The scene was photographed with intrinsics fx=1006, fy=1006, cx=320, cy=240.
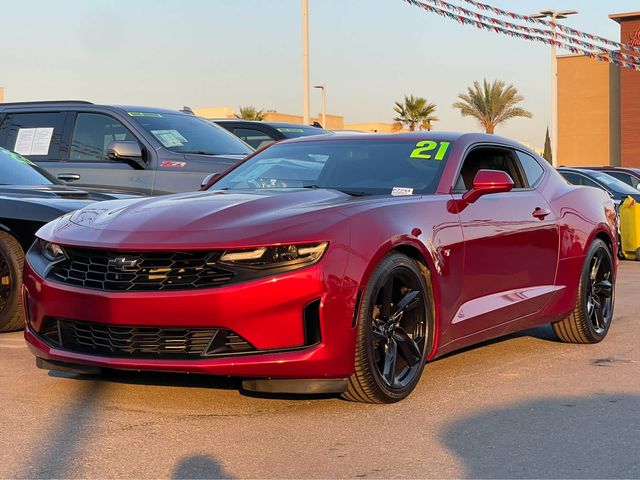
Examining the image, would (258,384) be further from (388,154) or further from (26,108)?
(26,108)

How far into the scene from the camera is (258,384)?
4633 mm

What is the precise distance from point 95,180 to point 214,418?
5.77m

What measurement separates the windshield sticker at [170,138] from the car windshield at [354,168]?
365 centimetres

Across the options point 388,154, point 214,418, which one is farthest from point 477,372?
point 214,418

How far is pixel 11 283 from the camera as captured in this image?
7000 mm

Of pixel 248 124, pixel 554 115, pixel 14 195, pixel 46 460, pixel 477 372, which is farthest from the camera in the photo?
pixel 554 115

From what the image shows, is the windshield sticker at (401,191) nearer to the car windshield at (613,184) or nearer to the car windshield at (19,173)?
the car windshield at (19,173)

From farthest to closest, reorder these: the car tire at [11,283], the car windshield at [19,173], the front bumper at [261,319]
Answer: the car windshield at [19,173] → the car tire at [11,283] → the front bumper at [261,319]

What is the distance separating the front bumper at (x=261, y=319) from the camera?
4.45 meters

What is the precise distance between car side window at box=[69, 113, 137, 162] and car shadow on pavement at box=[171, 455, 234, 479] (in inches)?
256

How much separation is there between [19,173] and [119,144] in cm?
121

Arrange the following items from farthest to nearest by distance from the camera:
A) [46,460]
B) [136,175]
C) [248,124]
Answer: [248,124] < [136,175] < [46,460]

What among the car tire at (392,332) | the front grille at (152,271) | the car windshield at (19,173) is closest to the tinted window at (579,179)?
the car windshield at (19,173)

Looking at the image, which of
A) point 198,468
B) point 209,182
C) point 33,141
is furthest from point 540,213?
point 33,141
